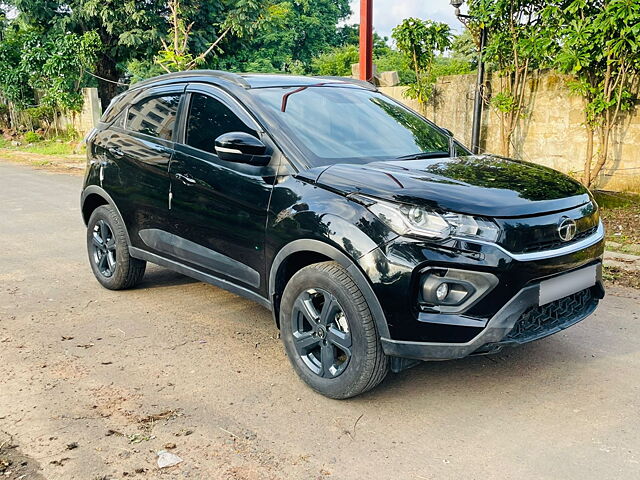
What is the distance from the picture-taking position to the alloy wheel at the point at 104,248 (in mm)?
5367

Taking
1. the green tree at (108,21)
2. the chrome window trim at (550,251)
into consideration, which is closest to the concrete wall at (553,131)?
the chrome window trim at (550,251)

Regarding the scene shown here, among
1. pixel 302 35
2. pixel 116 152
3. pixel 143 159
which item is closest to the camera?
pixel 143 159

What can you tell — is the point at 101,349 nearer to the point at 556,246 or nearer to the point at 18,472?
the point at 18,472

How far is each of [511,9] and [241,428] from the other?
7.93m

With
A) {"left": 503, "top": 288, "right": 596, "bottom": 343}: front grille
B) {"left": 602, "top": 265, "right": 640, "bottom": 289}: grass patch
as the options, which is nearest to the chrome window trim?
{"left": 503, "top": 288, "right": 596, "bottom": 343}: front grille

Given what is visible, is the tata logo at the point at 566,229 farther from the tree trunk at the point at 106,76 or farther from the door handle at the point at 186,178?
the tree trunk at the point at 106,76

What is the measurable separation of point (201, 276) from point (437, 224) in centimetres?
195

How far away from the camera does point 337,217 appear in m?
3.31

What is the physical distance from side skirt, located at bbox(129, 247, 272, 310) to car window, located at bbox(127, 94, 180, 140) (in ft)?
3.00

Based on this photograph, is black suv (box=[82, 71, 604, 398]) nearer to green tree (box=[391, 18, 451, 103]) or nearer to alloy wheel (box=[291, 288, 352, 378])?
alloy wheel (box=[291, 288, 352, 378])

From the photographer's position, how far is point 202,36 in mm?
20578

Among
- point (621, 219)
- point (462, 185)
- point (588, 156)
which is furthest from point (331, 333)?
point (588, 156)

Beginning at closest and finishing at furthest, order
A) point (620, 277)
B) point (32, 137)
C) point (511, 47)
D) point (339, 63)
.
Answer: point (620, 277), point (511, 47), point (32, 137), point (339, 63)

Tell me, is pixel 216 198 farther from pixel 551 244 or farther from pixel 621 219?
pixel 621 219
